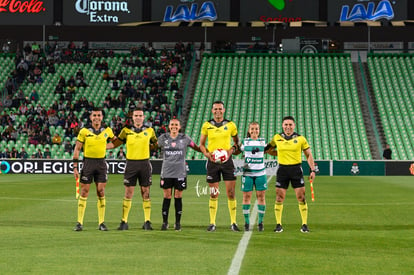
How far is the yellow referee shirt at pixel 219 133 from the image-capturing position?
15680 millimetres

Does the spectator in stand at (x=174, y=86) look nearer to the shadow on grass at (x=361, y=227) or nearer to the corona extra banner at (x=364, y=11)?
the corona extra banner at (x=364, y=11)

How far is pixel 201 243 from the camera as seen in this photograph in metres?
13.4

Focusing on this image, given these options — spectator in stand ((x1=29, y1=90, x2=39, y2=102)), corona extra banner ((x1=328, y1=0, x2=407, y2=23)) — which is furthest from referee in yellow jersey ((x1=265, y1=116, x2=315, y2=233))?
corona extra banner ((x1=328, y1=0, x2=407, y2=23))

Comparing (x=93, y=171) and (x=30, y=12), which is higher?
(x=30, y=12)

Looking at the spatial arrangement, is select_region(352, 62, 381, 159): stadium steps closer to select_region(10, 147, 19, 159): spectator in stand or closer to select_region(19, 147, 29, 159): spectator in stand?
select_region(19, 147, 29, 159): spectator in stand

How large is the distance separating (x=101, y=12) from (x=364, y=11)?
18.1 metres

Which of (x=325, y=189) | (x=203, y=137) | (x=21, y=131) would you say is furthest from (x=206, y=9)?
(x=203, y=137)

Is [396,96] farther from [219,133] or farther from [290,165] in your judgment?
[219,133]

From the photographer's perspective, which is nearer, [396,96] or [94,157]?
[94,157]

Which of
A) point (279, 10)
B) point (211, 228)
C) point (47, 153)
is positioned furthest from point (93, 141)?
point (279, 10)

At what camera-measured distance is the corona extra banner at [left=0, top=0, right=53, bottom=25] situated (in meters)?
58.0

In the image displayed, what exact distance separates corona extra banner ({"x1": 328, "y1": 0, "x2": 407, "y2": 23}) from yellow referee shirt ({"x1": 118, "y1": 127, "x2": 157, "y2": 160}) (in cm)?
4284

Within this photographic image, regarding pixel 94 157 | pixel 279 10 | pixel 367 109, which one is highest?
pixel 279 10

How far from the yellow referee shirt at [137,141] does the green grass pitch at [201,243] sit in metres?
1.41
